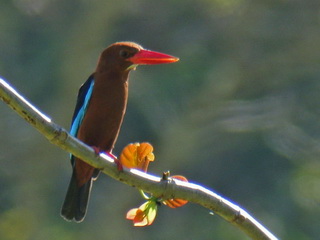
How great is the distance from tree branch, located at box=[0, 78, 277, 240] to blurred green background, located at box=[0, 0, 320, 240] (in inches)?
238

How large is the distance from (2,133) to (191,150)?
192cm

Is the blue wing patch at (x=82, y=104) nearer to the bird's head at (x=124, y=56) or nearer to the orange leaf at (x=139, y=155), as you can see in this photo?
the bird's head at (x=124, y=56)

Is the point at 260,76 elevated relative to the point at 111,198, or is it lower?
elevated

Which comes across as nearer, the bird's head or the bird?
the bird

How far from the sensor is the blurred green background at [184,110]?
10031 millimetres

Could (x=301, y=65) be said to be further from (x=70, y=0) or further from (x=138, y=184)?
(x=138, y=184)

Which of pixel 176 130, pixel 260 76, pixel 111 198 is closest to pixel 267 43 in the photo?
pixel 260 76

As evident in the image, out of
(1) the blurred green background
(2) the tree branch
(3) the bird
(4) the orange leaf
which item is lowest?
(2) the tree branch

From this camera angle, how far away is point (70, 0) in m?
11.8

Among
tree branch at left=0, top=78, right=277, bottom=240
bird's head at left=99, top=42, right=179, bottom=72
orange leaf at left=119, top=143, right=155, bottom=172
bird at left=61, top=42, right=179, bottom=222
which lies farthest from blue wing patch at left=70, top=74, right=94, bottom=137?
tree branch at left=0, top=78, right=277, bottom=240

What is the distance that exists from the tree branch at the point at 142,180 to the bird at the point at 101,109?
1.18 meters

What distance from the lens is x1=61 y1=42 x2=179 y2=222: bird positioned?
4.58 meters

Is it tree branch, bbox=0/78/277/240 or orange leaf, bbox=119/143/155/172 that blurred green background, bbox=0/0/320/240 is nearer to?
orange leaf, bbox=119/143/155/172

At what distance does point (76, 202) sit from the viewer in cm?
476
